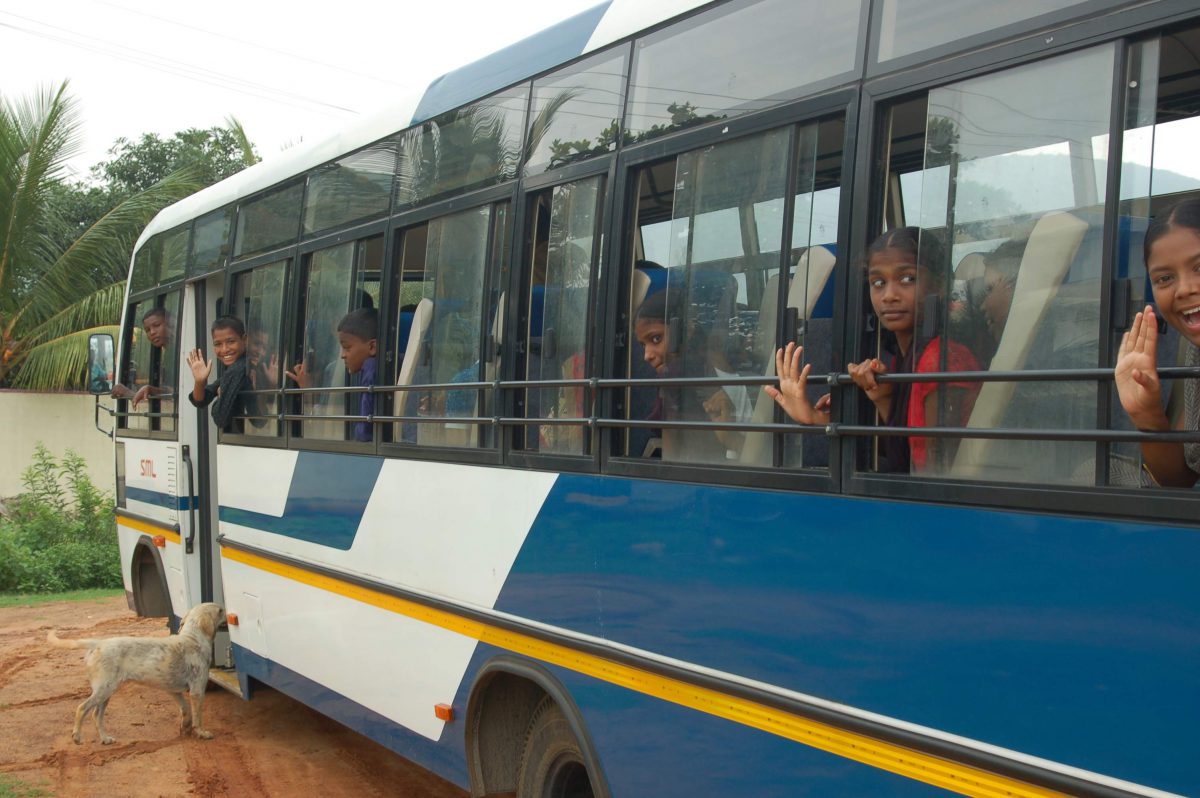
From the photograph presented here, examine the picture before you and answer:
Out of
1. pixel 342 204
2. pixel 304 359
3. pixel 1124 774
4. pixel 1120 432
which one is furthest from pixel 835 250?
pixel 304 359

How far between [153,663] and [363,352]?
289 centimetres

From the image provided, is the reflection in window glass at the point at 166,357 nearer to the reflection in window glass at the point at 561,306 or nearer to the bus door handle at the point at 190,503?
the bus door handle at the point at 190,503

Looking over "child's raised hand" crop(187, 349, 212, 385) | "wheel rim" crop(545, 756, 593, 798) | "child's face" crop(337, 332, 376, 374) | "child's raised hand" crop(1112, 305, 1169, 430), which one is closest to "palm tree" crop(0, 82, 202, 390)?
"child's raised hand" crop(187, 349, 212, 385)

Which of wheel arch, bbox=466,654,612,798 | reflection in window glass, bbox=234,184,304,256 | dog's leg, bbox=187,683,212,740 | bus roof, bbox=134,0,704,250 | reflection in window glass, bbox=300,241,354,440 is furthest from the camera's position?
dog's leg, bbox=187,683,212,740

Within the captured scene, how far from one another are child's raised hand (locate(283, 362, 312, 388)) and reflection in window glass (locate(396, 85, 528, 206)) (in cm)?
133

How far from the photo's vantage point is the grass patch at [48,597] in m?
13.3

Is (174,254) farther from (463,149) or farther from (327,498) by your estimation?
(463,149)

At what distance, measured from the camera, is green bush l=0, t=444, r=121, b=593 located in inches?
562

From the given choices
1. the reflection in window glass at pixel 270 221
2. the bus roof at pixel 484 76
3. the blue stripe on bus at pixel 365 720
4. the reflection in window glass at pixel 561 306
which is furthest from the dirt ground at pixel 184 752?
the bus roof at pixel 484 76

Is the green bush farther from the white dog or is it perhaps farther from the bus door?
the white dog

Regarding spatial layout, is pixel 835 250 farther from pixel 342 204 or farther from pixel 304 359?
pixel 304 359

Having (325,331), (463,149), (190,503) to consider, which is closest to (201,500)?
(190,503)

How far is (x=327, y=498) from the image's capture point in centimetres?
580

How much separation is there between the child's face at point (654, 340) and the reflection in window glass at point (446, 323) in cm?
107
